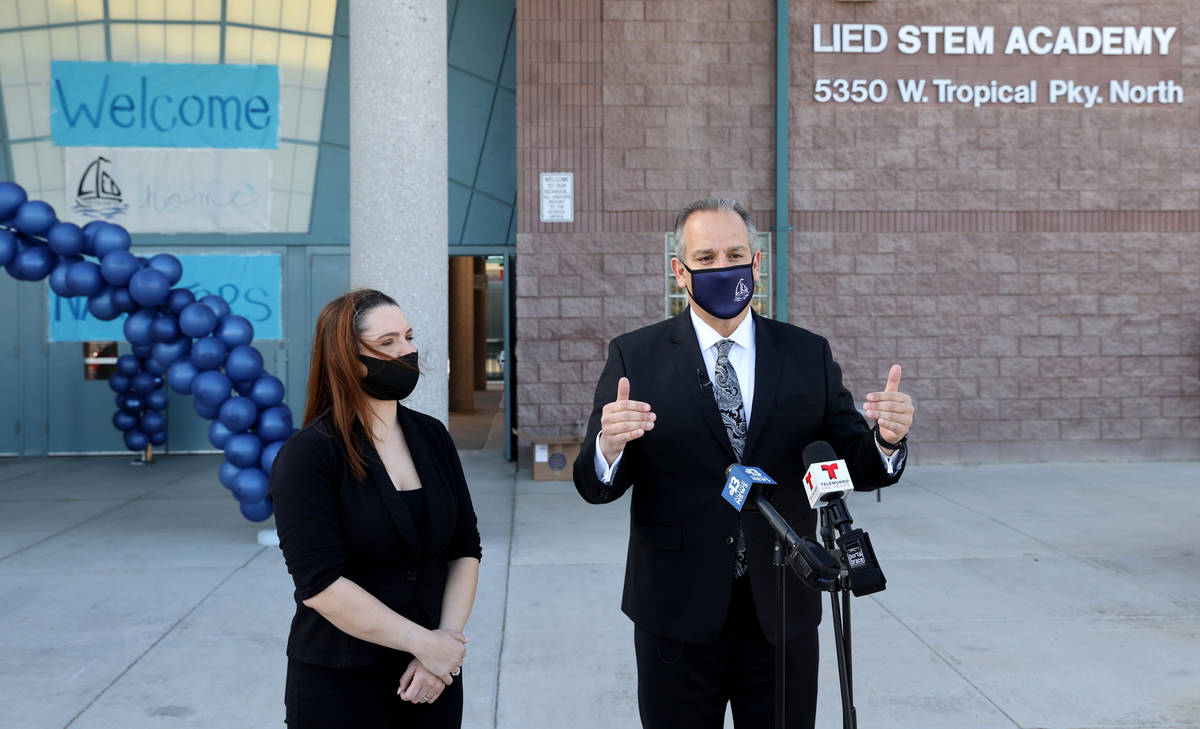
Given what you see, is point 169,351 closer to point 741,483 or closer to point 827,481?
point 741,483

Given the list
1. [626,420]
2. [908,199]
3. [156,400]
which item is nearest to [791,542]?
[626,420]

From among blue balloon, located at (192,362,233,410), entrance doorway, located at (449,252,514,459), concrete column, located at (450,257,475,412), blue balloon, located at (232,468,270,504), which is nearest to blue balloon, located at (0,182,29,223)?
blue balloon, located at (192,362,233,410)

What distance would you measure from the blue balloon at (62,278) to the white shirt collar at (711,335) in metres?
6.44

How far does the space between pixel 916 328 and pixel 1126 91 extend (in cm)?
351

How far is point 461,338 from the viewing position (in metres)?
18.3

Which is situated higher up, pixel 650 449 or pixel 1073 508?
pixel 650 449

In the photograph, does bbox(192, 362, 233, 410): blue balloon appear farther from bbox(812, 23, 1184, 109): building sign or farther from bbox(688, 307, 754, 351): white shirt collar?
bbox(812, 23, 1184, 109): building sign

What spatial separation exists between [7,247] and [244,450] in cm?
239

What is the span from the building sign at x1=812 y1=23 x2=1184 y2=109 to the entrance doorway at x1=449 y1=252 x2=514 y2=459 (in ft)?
15.0

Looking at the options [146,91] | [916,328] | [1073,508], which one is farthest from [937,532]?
[146,91]

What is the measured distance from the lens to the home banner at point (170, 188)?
468 inches

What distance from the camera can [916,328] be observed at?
10781mm

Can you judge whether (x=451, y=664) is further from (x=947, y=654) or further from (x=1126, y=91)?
(x=1126, y=91)

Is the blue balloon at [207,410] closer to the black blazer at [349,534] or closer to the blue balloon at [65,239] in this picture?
the blue balloon at [65,239]
